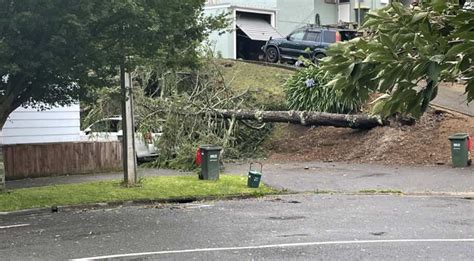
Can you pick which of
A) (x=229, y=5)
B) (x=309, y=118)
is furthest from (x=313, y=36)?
(x=309, y=118)

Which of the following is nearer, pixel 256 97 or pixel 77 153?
pixel 77 153

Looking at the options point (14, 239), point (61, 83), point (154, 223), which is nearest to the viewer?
point (14, 239)

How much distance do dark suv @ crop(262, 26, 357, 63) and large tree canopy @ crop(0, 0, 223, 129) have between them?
15807 millimetres

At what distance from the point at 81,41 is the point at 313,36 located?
19678mm

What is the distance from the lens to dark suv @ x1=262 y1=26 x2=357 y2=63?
29594mm

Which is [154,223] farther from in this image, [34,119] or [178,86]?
[178,86]

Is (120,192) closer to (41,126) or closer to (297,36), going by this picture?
(41,126)

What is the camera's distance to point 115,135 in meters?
21.7

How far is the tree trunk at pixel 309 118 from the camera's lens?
22.0 meters

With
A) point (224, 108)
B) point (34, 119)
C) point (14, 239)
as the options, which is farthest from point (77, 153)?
point (14, 239)

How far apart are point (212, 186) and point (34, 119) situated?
7.79 metres

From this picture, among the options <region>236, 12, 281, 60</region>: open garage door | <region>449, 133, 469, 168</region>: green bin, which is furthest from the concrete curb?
<region>236, 12, 281, 60</region>: open garage door

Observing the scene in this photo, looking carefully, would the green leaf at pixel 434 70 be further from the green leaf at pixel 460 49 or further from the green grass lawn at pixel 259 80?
the green grass lawn at pixel 259 80

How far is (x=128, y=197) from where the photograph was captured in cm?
1452
